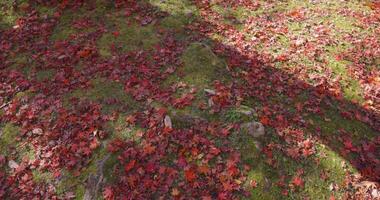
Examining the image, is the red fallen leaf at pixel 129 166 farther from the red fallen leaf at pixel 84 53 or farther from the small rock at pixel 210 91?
the red fallen leaf at pixel 84 53

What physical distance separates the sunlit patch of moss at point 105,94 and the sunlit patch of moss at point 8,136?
1.29 m

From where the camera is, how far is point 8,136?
7.86m

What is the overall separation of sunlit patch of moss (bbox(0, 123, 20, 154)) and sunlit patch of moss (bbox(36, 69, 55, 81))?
62.6 inches

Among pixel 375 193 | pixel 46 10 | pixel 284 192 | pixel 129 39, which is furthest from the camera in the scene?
pixel 46 10

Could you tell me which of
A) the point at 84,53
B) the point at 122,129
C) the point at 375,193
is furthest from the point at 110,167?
the point at 375,193

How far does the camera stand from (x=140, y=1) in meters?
12.4

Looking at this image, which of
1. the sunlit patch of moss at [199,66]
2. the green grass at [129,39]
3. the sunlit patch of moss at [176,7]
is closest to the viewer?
the sunlit patch of moss at [199,66]

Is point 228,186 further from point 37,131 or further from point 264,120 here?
point 37,131

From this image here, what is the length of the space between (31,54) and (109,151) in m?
4.72

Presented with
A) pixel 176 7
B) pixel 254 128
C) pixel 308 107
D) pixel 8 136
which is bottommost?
pixel 8 136

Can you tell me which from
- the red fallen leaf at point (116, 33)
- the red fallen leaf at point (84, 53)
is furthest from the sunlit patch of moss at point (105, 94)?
the red fallen leaf at point (116, 33)

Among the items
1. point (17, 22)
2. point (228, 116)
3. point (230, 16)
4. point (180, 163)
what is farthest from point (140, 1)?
point (180, 163)

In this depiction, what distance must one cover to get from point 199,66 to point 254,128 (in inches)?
101

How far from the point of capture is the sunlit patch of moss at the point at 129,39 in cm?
1012
